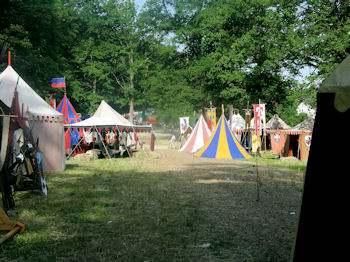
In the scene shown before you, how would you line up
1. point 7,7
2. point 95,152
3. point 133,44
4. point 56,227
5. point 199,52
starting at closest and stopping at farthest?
1. point 56,227
2. point 95,152
3. point 7,7
4. point 199,52
5. point 133,44

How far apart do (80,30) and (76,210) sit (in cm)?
4029

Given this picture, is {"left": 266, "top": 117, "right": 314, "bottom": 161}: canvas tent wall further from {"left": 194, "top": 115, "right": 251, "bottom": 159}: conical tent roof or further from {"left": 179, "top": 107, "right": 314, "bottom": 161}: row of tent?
{"left": 194, "top": 115, "right": 251, "bottom": 159}: conical tent roof

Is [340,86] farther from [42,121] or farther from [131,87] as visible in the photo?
[131,87]

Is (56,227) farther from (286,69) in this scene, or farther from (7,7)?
(286,69)

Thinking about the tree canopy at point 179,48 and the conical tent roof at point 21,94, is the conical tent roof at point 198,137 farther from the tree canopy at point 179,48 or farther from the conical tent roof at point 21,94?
the conical tent roof at point 21,94

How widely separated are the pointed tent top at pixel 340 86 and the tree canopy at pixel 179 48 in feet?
63.5

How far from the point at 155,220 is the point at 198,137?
60.3ft

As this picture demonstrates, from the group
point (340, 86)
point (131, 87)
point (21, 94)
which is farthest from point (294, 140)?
point (131, 87)

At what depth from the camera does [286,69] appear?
28547 millimetres

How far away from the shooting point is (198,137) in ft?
80.9

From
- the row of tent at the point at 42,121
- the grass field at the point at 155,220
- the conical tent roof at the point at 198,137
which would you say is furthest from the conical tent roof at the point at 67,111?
the grass field at the point at 155,220

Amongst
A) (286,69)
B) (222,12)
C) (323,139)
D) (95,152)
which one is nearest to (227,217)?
(323,139)

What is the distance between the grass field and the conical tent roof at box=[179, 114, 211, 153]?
42.8ft

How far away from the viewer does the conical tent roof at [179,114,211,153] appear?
80.0ft
